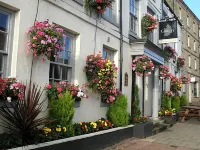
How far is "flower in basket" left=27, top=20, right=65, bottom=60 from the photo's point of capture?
17.5ft

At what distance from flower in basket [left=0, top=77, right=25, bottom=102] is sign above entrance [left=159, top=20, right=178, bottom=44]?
30.8 ft

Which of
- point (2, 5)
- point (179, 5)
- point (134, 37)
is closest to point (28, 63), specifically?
point (2, 5)

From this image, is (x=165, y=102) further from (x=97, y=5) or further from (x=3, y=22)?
(x=3, y=22)

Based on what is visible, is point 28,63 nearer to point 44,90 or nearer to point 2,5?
point 44,90

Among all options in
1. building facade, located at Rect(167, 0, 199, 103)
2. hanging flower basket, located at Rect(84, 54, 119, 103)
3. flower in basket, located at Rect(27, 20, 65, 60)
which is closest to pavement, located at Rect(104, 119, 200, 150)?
hanging flower basket, located at Rect(84, 54, 119, 103)

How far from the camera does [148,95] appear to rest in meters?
13.4

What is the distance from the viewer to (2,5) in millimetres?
5137

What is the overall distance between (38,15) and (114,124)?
4.44m

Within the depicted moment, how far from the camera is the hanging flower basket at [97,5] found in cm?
772

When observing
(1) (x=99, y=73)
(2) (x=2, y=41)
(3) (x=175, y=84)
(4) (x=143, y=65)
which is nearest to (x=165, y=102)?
(3) (x=175, y=84)

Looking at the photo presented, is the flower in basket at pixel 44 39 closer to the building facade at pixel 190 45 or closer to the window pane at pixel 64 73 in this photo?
the window pane at pixel 64 73

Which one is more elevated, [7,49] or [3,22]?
[3,22]

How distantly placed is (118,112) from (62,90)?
280 centimetres

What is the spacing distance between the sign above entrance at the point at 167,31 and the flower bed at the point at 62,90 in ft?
23.9
